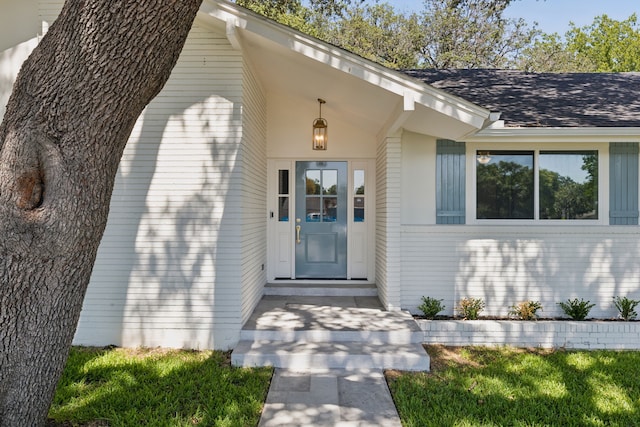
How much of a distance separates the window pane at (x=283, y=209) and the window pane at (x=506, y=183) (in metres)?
2.91

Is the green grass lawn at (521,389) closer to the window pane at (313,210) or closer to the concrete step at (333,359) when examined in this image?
the concrete step at (333,359)

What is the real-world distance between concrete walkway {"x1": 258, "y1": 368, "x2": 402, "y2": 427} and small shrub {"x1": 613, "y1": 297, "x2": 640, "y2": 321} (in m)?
3.47

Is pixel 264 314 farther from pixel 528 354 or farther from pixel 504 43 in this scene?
pixel 504 43

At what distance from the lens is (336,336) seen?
4.59m

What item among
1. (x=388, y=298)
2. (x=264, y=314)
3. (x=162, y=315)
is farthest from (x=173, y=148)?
(x=388, y=298)

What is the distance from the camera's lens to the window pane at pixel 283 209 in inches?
264

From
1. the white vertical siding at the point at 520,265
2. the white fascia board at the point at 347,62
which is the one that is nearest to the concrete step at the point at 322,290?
the white vertical siding at the point at 520,265

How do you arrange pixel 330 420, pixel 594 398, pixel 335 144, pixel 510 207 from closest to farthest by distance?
pixel 330 420, pixel 594 398, pixel 510 207, pixel 335 144

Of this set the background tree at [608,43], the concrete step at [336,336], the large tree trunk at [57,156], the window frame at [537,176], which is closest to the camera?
the large tree trunk at [57,156]

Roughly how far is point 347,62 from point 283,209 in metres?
3.00

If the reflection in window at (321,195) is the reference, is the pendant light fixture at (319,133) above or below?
above

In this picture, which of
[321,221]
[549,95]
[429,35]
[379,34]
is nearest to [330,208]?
[321,221]

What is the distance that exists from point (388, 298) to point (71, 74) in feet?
14.3

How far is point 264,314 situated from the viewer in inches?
207
